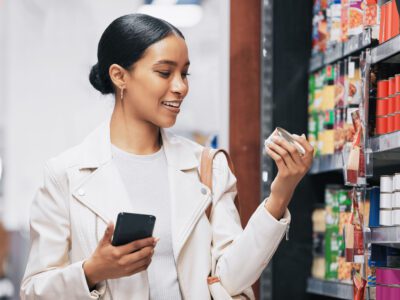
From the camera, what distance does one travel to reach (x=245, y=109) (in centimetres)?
404

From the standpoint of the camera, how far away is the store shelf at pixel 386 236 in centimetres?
277

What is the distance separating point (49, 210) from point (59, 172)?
13cm

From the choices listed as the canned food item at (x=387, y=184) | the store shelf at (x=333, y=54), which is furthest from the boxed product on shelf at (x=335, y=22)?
the canned food item at (x=387, y=184)

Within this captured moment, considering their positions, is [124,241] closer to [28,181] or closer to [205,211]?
[205,211]

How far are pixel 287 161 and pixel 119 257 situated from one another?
0.55 meters

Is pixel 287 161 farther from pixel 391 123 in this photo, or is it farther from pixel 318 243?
pixel 318 243

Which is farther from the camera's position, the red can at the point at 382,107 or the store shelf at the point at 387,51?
the red can at the point at 382,107

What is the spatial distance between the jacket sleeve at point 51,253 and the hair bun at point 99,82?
331 millimetres

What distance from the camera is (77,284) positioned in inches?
106

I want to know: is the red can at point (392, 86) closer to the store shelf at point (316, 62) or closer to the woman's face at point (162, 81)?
the woman's face at point (162, 81)

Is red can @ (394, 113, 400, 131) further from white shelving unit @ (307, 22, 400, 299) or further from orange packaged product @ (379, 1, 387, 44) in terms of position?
orange packaged product @ (379, 1, 387, 44)

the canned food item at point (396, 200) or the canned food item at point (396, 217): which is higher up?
the canned food item at point (396, 200)

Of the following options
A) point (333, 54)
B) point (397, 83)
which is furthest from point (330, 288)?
point (397, 83)

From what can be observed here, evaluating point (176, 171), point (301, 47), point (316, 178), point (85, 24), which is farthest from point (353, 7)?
point (85, 24)
